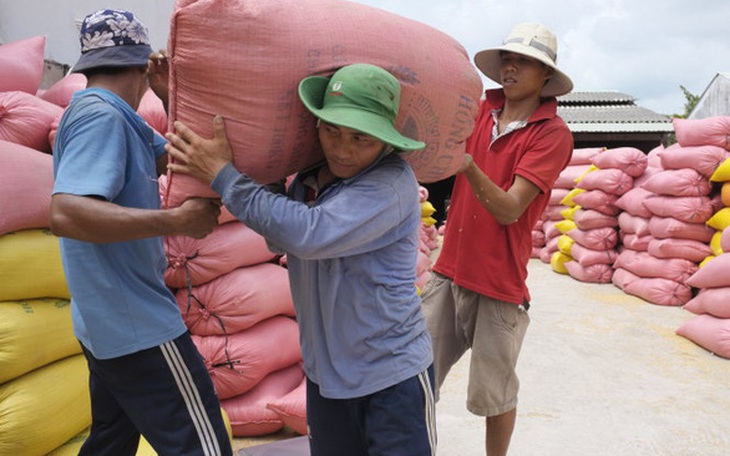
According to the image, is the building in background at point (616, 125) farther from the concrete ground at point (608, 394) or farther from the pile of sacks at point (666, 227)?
the concrete ground at point (608, 394)

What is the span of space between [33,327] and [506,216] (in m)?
1.72

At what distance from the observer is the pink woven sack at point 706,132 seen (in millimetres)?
5566

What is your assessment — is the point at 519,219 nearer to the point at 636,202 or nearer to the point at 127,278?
the point at 127,278

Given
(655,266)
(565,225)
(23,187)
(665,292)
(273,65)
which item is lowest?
(565,225)

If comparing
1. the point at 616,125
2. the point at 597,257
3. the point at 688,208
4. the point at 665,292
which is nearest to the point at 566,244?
the point at 597,257

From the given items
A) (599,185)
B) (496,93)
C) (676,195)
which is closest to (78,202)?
(496,93)

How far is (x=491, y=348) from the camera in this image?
93.2 inches

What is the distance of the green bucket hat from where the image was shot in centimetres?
129

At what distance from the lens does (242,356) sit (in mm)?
2838

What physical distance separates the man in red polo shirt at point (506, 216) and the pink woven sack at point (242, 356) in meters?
0.97

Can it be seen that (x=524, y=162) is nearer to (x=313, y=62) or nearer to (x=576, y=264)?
(x=313, y=62)

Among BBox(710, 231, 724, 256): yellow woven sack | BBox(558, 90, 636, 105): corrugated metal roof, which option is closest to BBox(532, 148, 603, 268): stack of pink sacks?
BBox(710, 231, 724, 256): yellow woven sack

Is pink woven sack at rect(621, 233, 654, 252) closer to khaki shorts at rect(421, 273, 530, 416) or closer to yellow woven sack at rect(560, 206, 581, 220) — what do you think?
yellow woven sack at rect(560, 206, 581, 220)

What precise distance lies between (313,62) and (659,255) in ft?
18.6
